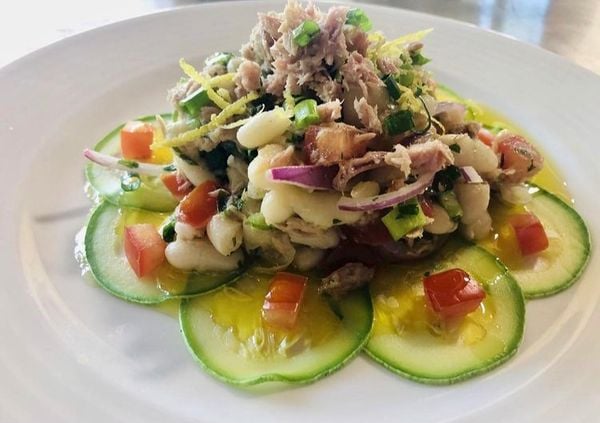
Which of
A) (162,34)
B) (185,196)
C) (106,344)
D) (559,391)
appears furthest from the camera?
(162,34)

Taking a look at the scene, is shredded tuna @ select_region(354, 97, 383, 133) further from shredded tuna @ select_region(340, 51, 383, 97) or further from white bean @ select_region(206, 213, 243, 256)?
white bean @ select_region(206, 213, 243, 256)

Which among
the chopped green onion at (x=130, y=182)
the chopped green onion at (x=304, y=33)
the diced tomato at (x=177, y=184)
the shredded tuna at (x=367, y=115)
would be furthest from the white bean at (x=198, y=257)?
the chopped green onion at (x=304, y=33)

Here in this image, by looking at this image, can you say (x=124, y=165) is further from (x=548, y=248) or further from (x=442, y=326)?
(x=548, y=248)

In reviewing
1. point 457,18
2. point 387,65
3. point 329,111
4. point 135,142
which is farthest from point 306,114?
point 457,18

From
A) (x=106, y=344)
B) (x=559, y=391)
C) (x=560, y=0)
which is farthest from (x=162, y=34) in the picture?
(x=560, y=0)

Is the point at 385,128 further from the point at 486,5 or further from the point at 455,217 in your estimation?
the point at 486,5

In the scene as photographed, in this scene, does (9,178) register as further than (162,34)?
No

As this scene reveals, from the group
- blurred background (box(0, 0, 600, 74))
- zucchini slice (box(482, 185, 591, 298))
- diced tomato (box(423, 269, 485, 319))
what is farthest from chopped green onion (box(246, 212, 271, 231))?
blurred background (box(0, 0, 600, 74))
